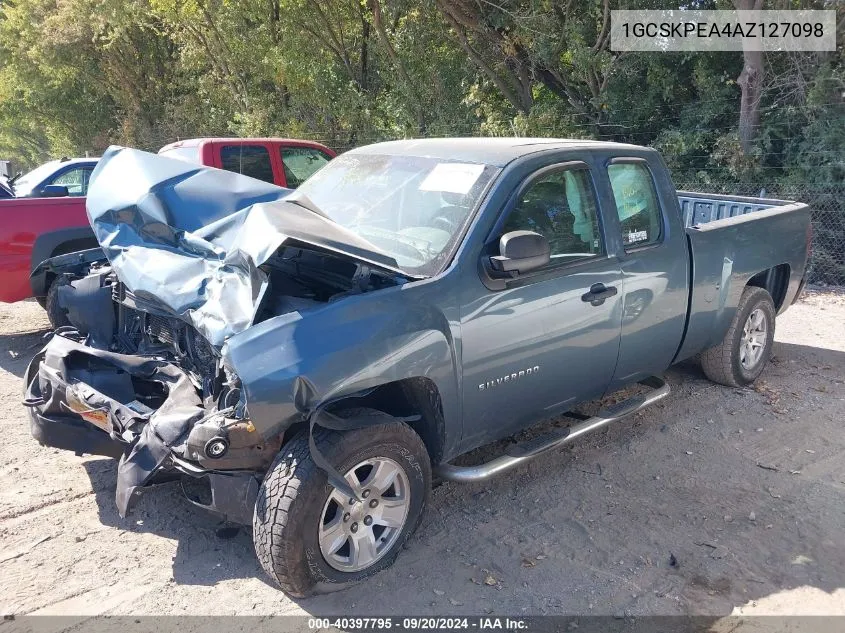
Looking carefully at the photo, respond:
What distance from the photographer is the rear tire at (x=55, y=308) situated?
482cm

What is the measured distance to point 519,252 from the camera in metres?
3.55

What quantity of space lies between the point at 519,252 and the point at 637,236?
129 centimetres

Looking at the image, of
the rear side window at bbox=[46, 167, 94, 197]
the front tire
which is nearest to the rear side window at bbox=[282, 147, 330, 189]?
the rear side window at bbox=[46, 167, 94, 197]

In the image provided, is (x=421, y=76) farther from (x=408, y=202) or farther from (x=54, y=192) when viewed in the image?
(x=408, y=202)

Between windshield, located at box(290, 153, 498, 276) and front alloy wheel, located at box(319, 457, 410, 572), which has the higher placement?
windshield, located at box(290, 153, 498, 276)

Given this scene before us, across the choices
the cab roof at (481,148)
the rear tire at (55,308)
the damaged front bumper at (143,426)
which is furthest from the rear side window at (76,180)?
the cab roof at (481,148)

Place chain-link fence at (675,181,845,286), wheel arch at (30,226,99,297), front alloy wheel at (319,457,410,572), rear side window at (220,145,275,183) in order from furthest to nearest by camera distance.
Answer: chain-link fence at (675,181,845,286) < rear side window at (220,145,275,183) < wheel arch at (30,226,99,297) < front alloy wheel at (319,457,410,572)

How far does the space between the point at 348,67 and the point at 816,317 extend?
1195 cm

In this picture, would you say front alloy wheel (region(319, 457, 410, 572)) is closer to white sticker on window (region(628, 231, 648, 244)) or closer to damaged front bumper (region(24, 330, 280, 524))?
damaged front bumper (region(24, 330, 280, 524))

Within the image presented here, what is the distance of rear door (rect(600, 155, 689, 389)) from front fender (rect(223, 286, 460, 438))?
58.3 inches

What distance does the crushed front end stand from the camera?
3.14m

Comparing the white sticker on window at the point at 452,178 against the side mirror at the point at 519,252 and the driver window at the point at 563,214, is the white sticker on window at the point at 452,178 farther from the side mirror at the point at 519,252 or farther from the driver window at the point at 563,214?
the side mirror at the point at 519,252

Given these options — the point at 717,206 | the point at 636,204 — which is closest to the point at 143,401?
the point at 636,204

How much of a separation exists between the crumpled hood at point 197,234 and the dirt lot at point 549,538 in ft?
3.85
